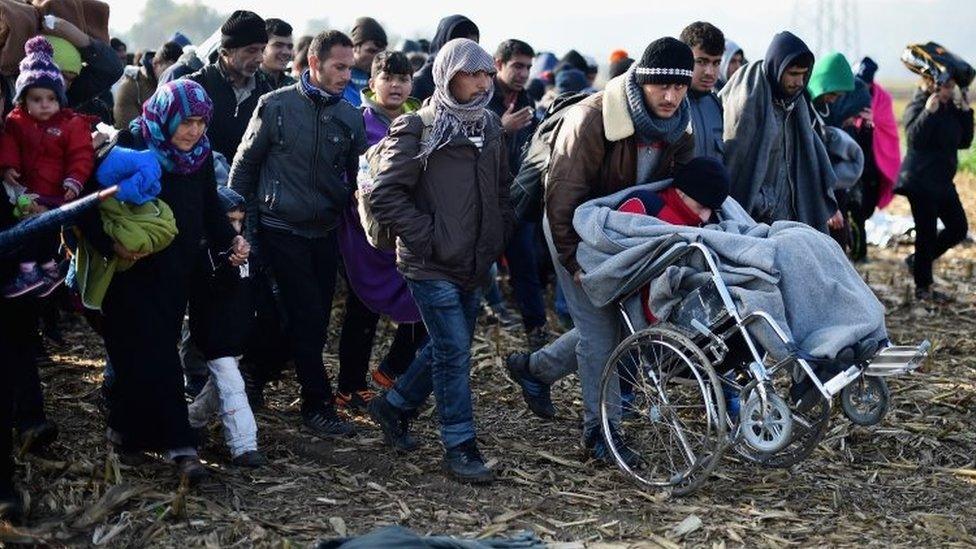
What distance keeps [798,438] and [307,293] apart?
2695 millimetres

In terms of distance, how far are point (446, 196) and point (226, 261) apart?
1.11m

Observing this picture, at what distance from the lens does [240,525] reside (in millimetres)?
5539

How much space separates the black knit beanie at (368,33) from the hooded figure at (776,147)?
2.90 metres

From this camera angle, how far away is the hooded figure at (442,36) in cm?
936

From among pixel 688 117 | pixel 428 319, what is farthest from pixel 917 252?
pixel 428 319

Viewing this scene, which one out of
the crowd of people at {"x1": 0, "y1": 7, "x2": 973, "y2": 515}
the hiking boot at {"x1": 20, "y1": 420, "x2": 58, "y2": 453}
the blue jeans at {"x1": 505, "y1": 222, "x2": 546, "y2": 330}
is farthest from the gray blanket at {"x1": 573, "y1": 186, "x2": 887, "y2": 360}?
the blue jeans at {"x1": 505, "y1": 222, "x2": 546, "y2": 330}

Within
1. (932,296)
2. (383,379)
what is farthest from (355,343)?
(932,296)

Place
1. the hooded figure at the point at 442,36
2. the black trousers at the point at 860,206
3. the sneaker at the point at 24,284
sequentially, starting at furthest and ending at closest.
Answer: the black trousers at the point at 860,206, the hooded figure at the point at 442,36, the sneaker at the point at 24,284

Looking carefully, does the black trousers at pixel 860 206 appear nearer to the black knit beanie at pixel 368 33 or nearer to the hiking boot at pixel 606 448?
the black knit beanie at pixel 368 33

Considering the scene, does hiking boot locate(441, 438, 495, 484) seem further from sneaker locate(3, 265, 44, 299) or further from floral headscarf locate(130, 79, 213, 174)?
sneaker locate(3, 265, 44, 299)

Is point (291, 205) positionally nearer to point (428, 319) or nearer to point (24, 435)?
point (428, 319)

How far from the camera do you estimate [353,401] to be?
7574mm

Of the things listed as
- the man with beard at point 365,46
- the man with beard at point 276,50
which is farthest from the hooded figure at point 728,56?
the man with beard at point 276,50

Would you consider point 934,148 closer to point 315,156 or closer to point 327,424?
point 315,156
